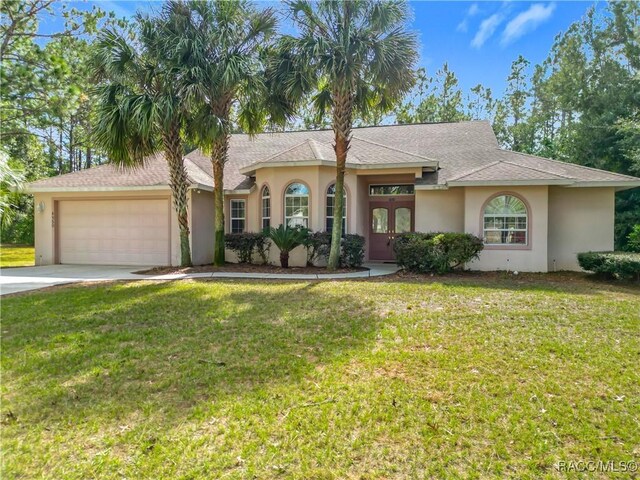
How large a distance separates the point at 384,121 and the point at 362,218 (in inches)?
965

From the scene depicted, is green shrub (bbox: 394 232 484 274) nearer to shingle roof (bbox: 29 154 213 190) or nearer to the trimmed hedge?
the trimmed hedge

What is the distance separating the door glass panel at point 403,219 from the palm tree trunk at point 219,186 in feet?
23.7

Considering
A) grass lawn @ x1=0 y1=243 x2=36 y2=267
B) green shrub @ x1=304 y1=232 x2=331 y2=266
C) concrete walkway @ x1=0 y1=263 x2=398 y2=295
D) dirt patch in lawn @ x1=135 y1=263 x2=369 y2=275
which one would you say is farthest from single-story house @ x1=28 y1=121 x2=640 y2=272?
concrete walkway @ x1=0 y1=263 x2=398 y2=295

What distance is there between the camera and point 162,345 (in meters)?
5.18

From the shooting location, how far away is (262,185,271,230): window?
13898 mm

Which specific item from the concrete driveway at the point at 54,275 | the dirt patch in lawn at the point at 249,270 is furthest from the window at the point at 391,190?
the concrete driveway at the point at 54,275

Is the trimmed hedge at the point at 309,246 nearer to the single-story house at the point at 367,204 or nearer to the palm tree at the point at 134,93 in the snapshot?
the single-story house at the point at 367,204

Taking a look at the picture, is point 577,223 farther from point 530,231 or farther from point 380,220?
point 380,220

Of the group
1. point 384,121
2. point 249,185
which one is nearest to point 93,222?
point 249,185

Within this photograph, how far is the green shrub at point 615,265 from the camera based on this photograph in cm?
1012

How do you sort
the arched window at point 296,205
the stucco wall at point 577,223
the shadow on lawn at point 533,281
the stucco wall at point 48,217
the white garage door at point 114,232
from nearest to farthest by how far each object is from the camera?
the shadow on lawn at point 533,281
the stucco wall at point 577,223
the arched window at point 296,205
the white garage door at point 114,232
the stucco wall at point 48,217

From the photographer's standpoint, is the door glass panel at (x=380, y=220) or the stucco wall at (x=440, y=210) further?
the door glass panel at (x=380, y=220)

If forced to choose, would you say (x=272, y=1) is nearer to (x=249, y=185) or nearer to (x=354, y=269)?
(x=249, y=185)

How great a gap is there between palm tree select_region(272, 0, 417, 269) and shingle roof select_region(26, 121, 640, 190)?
289cm
